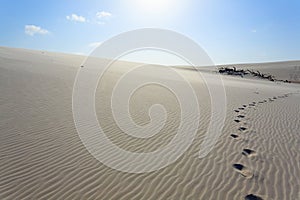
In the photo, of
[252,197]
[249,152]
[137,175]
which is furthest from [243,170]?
[137,175]

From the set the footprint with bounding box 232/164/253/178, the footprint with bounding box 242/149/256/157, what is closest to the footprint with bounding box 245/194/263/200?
the footprint with bounding box 232/164/253/178

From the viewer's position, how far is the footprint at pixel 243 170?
4.74 m

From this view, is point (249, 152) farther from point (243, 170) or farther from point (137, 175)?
point (137, 175)

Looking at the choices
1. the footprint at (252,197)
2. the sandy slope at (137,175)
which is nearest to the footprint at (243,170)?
the sandy slope at (137,175)

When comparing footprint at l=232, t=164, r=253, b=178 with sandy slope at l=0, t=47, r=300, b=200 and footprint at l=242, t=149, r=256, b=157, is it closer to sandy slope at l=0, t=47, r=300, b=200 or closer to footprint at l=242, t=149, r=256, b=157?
sandy slope at l=0, t=47, r=300, b=200

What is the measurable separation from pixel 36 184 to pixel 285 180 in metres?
4.29

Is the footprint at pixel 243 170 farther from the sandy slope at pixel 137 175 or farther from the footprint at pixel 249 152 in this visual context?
the footprint at pixel 249 152

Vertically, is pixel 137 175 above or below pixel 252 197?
above

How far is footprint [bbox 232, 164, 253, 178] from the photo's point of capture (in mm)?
4738

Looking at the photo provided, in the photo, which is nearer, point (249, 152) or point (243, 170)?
point (243, 170)

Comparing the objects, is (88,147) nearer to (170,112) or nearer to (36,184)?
(36,184)

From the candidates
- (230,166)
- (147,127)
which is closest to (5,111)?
(147,127)

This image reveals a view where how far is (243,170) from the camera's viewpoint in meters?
4.93

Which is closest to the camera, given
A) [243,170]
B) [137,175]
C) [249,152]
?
[137,175]
